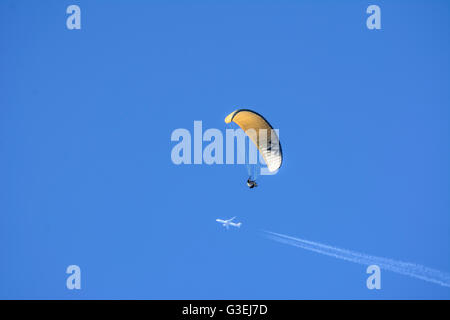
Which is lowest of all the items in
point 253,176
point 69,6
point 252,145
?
point 253,176

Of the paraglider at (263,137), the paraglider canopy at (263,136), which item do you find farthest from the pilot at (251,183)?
the paraglider canopy at (263,136)

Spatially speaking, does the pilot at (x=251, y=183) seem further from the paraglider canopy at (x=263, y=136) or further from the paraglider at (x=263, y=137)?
the paraglider canopy at (x=263, y=136)

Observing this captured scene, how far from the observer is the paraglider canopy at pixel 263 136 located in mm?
23344

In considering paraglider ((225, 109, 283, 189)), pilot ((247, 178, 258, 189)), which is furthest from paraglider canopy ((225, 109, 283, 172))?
pilot ((247, 178, 258, 189))

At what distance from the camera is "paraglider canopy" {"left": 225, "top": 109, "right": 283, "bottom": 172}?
2334cm

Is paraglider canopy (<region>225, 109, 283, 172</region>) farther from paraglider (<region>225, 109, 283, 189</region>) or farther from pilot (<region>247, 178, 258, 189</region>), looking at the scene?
pilot (<region>247, 178, 258, 189</region>)

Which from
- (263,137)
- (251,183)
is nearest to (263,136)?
(263,137)

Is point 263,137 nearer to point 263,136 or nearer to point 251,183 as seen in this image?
point 263,136

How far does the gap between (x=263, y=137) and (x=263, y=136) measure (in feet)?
0.30
